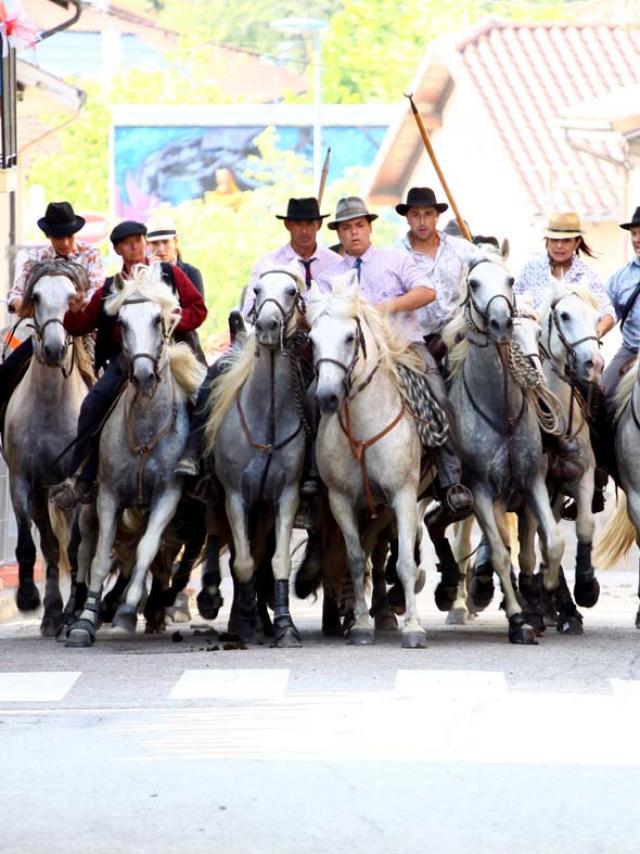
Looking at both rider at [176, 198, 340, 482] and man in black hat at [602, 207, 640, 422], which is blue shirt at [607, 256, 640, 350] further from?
rider at [176, 198, 340, 482]

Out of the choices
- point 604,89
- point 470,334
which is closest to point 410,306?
point 470,334

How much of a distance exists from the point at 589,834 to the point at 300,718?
2.66m

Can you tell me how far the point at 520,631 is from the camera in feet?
44.1

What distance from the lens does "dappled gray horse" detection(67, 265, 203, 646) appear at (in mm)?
13305

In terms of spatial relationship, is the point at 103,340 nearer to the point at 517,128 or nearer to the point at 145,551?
the point at 145,551

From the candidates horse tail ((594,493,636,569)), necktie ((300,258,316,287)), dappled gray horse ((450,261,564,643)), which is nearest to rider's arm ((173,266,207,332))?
necktie ((300,258,316,287))

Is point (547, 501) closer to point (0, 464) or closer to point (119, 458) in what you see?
point (119, 458)

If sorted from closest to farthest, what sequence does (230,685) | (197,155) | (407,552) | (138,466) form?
(230,685), (407,552), (138,466), (197,155)

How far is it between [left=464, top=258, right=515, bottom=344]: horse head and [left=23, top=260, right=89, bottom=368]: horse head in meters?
2.39

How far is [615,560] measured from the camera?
1559 centimetres

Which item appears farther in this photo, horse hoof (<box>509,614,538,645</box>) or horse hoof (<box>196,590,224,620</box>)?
horse hoof (<box>196,590,224,620</box>)

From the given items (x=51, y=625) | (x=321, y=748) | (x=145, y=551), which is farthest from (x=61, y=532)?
(x=321, y=748)

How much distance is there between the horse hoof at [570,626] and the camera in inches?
565

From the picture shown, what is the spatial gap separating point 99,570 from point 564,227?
142 inches
